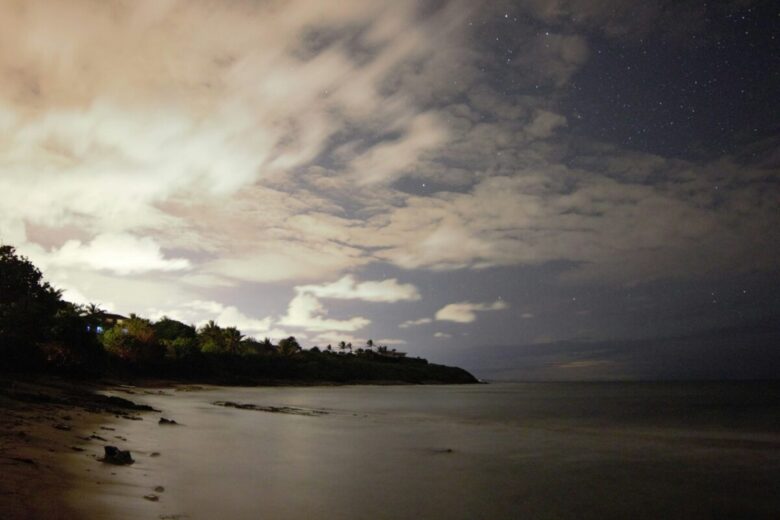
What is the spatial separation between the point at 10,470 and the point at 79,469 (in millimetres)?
1117

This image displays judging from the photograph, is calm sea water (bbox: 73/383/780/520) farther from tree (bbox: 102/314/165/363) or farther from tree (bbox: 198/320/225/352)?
tree (bbox: 198/320/225/352)

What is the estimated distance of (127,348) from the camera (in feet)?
191

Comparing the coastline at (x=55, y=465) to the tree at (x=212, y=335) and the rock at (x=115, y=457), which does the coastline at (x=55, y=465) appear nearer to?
the rock at (x=115, y=457)

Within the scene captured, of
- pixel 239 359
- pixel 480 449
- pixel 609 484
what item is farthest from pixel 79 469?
pixel 239 359

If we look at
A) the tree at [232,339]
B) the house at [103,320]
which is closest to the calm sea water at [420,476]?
the house at [103,320]

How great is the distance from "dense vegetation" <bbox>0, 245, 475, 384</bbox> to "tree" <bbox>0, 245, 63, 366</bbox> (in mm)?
50

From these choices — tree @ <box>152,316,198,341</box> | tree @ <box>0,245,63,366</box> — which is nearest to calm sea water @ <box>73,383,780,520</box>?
tree @ <box>0,245,63,366</box>

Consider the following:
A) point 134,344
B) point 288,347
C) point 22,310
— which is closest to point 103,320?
point 134,344

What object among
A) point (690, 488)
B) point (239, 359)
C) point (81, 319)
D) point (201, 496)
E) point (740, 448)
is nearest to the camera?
point (201, 496)

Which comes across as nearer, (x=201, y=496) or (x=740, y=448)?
(x=201, y=496)

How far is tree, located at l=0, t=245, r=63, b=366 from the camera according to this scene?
2992 cm

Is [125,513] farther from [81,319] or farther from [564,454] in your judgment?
[81,319]

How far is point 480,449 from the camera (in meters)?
13.0

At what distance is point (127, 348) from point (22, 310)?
91.8 feet
